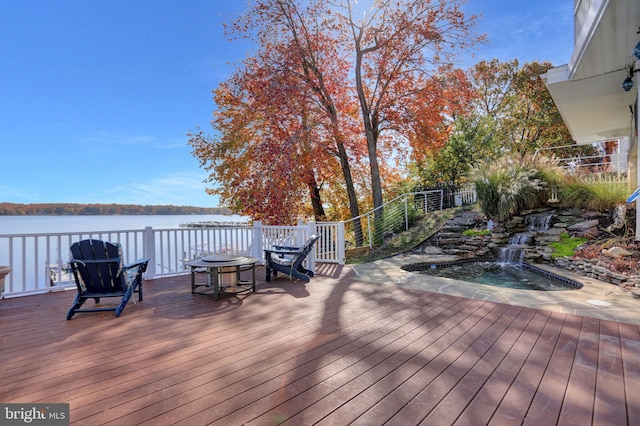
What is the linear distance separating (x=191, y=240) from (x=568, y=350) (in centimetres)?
577

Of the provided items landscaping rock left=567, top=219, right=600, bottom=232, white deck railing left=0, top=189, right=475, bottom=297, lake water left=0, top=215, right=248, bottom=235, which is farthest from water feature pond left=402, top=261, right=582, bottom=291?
lake water left=0, top=215, right=248, bottom=235

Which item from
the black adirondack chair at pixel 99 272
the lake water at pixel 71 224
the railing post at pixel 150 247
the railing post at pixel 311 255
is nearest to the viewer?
the black adirondack chair at pixel 99 272

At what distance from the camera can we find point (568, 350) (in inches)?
100

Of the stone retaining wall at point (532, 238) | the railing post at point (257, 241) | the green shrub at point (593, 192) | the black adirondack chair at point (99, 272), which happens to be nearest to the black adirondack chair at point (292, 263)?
the railing post at point (257, 241)

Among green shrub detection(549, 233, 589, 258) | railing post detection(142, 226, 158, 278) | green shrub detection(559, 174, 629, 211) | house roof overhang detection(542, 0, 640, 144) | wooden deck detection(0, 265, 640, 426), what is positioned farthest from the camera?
green shrub detection(559, 174, 629, 211)

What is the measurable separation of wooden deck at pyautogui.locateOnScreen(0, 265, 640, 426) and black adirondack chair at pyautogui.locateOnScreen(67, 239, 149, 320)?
0.23 meters

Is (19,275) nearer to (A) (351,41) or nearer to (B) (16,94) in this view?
(A) (351,41)

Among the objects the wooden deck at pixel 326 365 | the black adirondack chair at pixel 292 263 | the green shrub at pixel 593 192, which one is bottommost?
the wooden deck at pixel 326 365

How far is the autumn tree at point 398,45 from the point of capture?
34.4 feet

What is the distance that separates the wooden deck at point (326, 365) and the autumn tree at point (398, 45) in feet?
25.9

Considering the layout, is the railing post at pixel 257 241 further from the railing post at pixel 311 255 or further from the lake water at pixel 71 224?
the lake water at pixel 71 224

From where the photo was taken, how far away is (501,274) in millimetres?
6113

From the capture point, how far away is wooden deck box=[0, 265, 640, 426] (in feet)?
5.82

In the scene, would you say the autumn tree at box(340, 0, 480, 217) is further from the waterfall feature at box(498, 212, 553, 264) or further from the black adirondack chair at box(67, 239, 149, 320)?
the black adirondack chair at box(67, 239, 149, 320)
